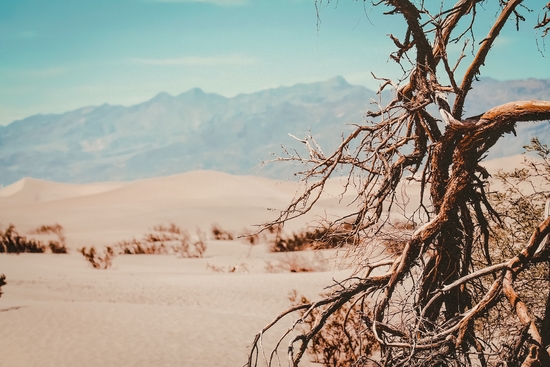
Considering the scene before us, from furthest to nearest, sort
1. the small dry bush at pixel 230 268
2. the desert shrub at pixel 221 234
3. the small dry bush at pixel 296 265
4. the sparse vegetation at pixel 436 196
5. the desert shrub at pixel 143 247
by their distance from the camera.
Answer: the desert shrub at pixel 221 234 → the desert shrub at pixel 143 247 → the small dry bush at pixel 230 268 → the small dry bush at pixel 296 265 → the sparse vegetation at pixel 436 196

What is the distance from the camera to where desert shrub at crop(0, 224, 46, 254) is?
71.6 feet

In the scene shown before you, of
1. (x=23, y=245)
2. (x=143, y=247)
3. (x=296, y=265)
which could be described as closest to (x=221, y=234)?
(x=143, y=247)

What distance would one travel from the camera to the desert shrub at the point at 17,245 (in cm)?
2181

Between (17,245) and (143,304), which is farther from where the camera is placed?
(17,245)

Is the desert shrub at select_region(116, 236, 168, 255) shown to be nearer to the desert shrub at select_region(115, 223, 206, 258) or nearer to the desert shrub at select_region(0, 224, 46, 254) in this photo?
the desert shrub at select_region(115, 223, 206, 258)

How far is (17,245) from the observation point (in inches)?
876

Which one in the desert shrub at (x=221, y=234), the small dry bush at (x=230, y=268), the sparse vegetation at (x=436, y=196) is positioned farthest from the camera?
the desert shrub at (x=221, y=234)

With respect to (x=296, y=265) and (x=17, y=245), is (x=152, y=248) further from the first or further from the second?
(x=296, y=265)

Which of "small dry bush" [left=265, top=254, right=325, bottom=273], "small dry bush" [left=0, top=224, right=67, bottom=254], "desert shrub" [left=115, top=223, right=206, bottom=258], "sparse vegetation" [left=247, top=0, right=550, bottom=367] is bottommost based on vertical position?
"small dry bush" [left=265, top=254, right=325, bottom=273]

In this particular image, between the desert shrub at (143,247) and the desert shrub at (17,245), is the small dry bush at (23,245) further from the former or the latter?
the desert shrub at (143,247)

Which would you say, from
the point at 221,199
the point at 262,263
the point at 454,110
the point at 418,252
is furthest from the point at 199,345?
the point at 221,199

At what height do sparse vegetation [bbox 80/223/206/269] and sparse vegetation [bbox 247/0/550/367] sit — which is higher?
sparse vegetation [bbox 247/0/550/367]

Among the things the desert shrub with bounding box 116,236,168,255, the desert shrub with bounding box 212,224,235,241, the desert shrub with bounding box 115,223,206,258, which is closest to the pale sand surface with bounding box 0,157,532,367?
the desert shrub with bounding box 115,223,206,258

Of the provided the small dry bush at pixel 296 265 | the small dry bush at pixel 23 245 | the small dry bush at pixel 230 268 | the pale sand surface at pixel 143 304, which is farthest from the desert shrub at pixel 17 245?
the small dry bush at pixel 296 265
